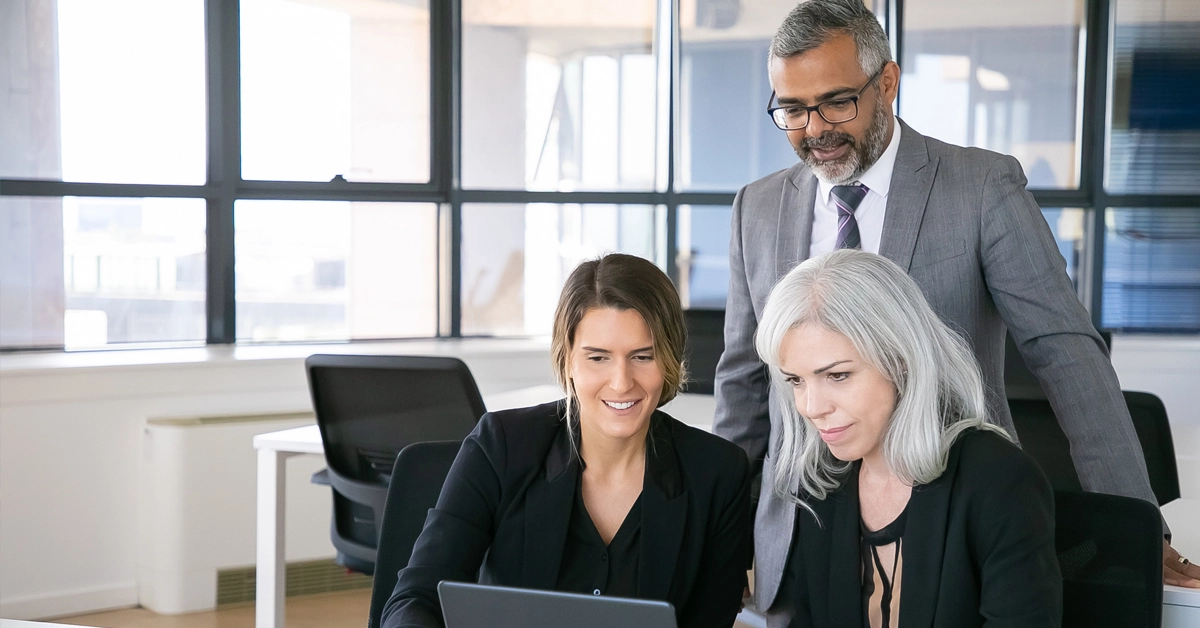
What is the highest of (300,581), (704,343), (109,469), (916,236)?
(916,236)

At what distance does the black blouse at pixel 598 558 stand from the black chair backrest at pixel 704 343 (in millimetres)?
1792

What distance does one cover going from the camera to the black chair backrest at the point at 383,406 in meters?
2.63

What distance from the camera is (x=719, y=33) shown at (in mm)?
4484

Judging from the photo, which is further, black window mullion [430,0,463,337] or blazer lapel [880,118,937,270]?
black window mullion [430,0,463,337]

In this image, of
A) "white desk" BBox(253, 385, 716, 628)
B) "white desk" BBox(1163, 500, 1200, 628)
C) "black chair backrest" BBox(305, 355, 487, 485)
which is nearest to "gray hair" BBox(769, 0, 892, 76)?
"white desk" BBox(1163, 500, 1200, 628)

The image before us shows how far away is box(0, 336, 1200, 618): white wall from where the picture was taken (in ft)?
11.5

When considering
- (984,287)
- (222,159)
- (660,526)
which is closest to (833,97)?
(984,287)

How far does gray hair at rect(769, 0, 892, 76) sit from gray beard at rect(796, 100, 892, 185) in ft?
0.26

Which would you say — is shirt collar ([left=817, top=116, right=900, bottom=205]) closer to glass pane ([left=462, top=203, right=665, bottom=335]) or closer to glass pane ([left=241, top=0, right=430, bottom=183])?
glass pane ([left=462, top=203, right=665, bottom=335])

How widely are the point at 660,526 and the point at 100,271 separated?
301cm

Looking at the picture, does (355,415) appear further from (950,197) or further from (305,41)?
(305,41)

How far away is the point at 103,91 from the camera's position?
3904 millimetres

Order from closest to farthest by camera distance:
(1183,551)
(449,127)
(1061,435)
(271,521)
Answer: (1183,551) < (1061,435) < (271,521) < (449,127)

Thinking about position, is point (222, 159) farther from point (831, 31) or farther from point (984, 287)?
point (984, 287)
